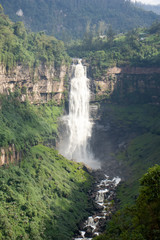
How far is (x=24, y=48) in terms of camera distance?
84000 mm

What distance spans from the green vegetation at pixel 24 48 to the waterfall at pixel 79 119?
20.2ft

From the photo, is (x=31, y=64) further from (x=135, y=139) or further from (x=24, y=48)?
(x=135, y=139)

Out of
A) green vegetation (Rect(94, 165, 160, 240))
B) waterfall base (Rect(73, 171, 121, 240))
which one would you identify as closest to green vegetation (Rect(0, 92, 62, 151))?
waterfall base (Rect(73, 171, 121, 240))

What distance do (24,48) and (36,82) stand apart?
9934 mm

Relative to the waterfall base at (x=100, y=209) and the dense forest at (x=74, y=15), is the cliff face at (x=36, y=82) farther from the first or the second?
the dense forest at (x=74, y=15)

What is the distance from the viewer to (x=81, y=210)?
185 ft

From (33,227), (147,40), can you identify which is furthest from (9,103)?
(147,40)

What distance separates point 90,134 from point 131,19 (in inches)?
3966

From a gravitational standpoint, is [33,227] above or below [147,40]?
below

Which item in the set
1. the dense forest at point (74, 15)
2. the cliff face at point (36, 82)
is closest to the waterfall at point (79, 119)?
the cliff face at point (36, 82)

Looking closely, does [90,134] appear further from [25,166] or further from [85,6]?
[85,6]

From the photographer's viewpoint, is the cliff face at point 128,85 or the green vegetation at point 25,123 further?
the cliff face at point 128,85

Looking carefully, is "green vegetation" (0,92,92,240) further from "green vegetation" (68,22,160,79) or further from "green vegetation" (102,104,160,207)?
"green vegetation" (68,22,160,79)

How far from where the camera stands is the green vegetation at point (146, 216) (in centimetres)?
2638
